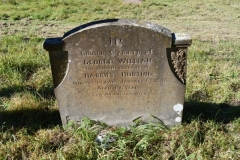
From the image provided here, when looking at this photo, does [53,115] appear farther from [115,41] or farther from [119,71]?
[115,41]

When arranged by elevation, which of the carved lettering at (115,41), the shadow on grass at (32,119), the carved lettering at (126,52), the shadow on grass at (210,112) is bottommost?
the shadow on grass at (210,112)

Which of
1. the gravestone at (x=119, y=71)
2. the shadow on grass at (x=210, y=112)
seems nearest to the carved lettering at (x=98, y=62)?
the gravestone at (x=119, y=71)

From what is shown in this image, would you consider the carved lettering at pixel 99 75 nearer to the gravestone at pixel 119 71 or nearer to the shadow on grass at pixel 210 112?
the gravestone at pixel 119 71

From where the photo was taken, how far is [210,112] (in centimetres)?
386

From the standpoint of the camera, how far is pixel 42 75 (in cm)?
463

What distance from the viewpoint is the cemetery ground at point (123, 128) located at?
2988 mm

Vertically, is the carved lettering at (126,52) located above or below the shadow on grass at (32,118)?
above

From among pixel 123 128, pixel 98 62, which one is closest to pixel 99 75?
pixel 98 62

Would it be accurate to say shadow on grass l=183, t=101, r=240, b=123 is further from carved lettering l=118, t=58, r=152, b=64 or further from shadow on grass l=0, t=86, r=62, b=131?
shadow on grass l=0, t=86, r=62, b=131

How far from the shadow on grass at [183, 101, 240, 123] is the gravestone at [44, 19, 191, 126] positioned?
1.10ft

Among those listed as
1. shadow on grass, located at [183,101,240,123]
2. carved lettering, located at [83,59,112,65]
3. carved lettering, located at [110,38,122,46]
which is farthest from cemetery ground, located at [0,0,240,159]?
carved lettering, located at [110,38,122,46]

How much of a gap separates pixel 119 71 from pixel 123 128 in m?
0.68

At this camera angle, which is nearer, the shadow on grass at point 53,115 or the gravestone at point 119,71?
the gravestone at point 119,71

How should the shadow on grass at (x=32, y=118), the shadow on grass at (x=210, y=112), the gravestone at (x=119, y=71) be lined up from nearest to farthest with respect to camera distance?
the gravestone at (x=119, y=71) < the shadow on grass at (x=32, y=118) < the shadow on grass at (x=210, y=112)
